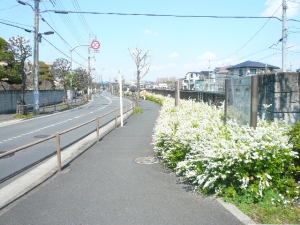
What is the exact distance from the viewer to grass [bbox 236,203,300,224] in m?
3.78

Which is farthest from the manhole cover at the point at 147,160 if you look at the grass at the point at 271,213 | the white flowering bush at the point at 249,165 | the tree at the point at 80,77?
the tree at the point at 80,77

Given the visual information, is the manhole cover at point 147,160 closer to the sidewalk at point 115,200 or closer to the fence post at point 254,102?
the sidewalk at point 115,200

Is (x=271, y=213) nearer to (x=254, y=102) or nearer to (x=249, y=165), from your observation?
(x=249, y=165)

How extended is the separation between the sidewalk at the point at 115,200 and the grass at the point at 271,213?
0.25m

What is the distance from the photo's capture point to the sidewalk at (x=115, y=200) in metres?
4.05

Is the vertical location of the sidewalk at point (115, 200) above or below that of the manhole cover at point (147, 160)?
above

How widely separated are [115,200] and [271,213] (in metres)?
2.31

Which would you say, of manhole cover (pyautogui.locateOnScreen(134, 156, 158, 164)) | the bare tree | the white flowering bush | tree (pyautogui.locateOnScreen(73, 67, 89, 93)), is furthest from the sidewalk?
tree (pyautogui.locateOnScreen(73, 67, 89, 93))

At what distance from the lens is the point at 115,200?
4750mm

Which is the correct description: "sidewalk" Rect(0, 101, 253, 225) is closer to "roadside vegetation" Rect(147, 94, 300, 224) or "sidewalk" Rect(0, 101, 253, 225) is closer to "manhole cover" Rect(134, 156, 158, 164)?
"manhole cover" Rect(134, 156, 158, 164)

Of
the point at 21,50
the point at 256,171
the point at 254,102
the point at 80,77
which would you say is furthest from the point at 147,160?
the point at 80,77

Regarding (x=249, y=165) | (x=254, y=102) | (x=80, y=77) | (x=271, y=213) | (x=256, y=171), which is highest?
(x=80, y=77)

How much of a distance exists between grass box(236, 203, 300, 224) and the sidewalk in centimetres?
25

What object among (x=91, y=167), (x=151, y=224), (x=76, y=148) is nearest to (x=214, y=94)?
(x=76, y=148)
